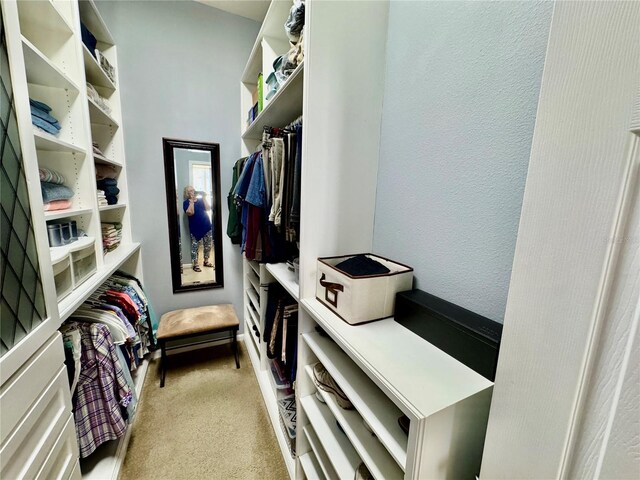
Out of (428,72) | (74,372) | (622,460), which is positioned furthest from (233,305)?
(622,460)

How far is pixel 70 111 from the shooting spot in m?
1.30

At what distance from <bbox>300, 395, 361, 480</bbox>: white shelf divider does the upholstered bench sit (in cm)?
118

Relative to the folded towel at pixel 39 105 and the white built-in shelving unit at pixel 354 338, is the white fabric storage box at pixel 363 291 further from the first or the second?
the folded towel at pixel 39 105

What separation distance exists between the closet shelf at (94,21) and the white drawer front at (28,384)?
1855 mm

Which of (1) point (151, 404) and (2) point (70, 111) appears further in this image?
(1) point (151, 404)

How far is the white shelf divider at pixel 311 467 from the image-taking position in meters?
1.14

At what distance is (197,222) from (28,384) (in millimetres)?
1696

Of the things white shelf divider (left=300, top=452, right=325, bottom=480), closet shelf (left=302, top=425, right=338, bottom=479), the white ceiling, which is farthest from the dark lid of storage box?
the white ceiling

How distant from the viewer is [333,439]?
0.98m

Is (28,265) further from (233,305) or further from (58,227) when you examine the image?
(233,305)

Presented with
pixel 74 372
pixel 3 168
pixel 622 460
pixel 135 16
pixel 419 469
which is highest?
pixel 135 16

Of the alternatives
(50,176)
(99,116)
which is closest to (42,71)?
(50,176)

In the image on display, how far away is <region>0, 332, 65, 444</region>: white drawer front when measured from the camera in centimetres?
63

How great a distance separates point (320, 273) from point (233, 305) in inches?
69.9
